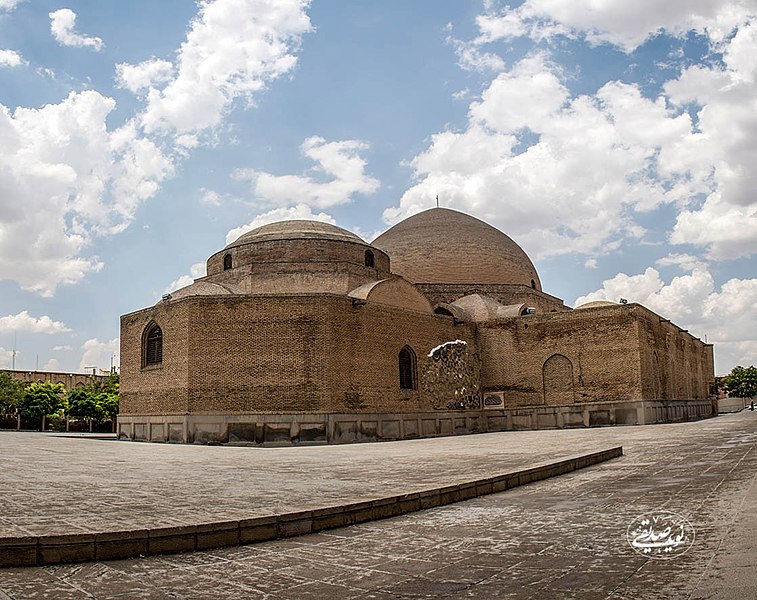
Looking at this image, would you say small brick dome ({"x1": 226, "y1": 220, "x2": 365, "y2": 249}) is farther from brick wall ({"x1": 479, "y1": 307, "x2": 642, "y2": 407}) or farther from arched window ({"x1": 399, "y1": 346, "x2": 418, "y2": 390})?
brick wall ({"x1": 479, "y1": 307, "x2": 642, "y2": 407})

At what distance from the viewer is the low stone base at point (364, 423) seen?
20281 mm

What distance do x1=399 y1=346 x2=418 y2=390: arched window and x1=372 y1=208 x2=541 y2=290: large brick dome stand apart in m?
9.30

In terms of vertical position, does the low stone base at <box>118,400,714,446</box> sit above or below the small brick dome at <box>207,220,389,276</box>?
below

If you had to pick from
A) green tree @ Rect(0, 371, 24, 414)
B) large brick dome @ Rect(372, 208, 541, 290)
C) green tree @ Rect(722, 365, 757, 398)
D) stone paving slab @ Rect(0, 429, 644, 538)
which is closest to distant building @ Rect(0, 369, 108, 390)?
green tree @ Rect(0, 371, 24, 414)

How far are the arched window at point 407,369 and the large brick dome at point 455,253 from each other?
366 inches

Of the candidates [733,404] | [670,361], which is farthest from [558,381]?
[733,404]

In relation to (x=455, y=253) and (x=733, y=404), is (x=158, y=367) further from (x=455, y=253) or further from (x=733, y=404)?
(x=733, y=404)

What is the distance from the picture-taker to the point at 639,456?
12.5 m

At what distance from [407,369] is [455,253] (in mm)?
11137

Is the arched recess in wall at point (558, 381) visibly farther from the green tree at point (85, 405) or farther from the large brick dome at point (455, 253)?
the green tree at point (85, 405)

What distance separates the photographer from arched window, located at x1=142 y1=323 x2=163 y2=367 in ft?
74.3

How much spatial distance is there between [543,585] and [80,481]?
19.5 feet

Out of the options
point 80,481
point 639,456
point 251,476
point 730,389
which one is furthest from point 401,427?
point 730,389

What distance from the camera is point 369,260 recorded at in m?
27.8
